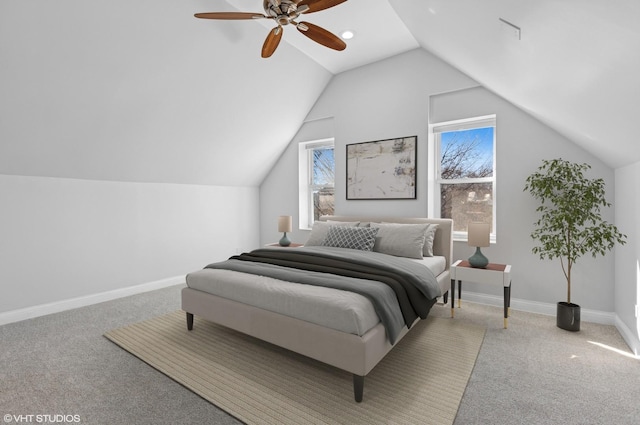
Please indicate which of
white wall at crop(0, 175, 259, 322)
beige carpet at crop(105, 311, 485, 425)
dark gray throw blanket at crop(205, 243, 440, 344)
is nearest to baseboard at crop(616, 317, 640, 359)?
beige carpet at crop(105, 311, 485, 425)

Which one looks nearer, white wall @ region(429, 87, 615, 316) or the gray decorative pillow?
white wall @ region(429, 87, 615, 316)

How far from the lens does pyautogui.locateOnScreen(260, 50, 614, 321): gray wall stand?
309 centimetres

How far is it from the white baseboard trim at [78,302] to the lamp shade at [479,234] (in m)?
3.98

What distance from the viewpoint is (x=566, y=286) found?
3.15 metres

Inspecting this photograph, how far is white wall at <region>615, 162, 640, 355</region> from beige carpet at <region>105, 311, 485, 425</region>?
1126 millimetres

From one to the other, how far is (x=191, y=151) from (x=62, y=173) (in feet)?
4.57

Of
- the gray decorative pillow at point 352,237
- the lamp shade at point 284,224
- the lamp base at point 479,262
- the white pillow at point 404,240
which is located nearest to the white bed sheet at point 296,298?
the gray decorative pillow at point 352,237

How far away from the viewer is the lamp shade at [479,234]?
9.93 ft

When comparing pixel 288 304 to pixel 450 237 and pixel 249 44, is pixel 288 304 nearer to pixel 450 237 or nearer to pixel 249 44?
pixel 450 237

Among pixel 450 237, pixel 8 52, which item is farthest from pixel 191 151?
pixel 450 237

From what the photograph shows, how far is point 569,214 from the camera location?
9.09ft

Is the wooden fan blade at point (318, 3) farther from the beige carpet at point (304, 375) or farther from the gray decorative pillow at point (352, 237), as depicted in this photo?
the beige carpet at point (304, 375)

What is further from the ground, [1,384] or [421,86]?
[421,86]

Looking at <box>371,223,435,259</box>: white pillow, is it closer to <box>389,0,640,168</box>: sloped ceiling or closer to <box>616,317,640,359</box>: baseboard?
<box>389,0,640,168</box>: sloped ceiling
